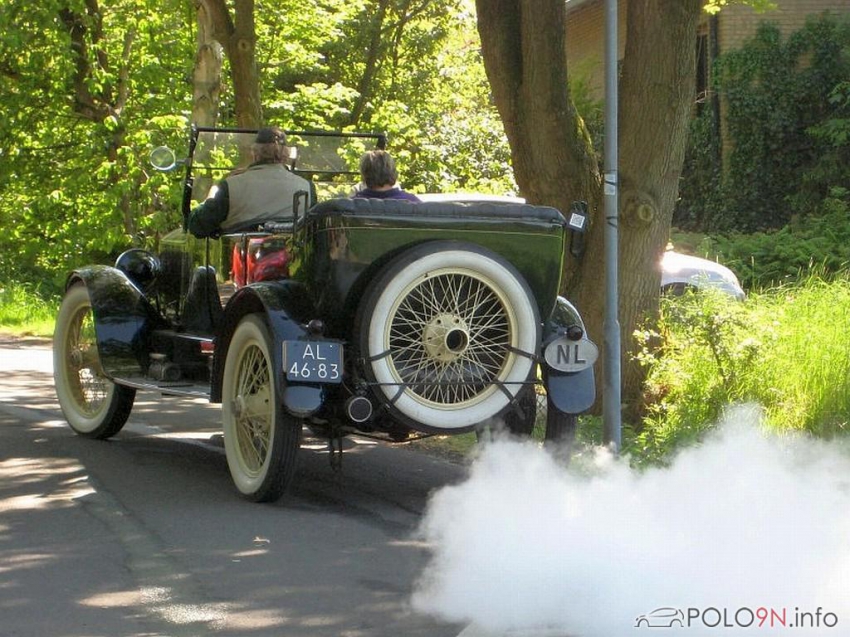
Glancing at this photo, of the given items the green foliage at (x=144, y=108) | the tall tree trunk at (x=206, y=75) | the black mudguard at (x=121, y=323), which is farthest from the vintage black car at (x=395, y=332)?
the green foliage at (x=144, y=108)

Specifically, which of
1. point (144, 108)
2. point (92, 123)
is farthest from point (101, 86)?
point (92, 123)

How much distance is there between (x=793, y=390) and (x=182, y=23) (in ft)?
61.5

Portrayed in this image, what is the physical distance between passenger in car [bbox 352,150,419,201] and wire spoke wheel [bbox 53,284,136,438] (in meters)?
2.35

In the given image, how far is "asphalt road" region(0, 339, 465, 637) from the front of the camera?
16.6ft

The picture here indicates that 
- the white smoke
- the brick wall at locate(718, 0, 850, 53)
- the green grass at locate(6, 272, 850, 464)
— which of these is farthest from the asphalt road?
the brick wall at locate(718, 0, 850, 53)

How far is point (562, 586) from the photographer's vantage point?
5203 millimetres

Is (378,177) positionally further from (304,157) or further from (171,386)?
(304,157)

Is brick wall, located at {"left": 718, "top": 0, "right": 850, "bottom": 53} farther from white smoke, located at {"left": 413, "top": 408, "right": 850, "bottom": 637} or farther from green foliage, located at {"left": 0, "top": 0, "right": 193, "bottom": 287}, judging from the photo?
white smoke, located at {"left": 413, "top": 408, "right": 850, "bottom": 637}

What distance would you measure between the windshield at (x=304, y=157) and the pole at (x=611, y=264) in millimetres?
1939

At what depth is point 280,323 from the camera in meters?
6.75

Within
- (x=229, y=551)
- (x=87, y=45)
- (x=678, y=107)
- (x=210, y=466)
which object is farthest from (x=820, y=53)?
(x=229, y=551)

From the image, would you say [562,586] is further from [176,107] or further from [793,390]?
[176,107]

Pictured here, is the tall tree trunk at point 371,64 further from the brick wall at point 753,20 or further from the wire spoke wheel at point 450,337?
the wire spoke wheel at point 450,337

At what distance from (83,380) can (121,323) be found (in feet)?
2.99
